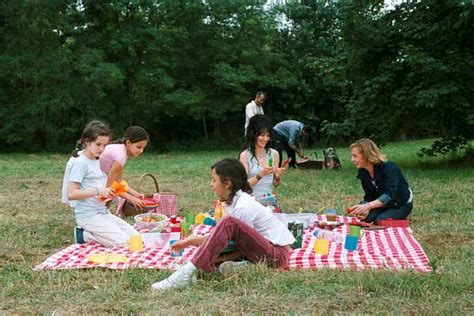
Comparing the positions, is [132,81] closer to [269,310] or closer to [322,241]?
[322,241]

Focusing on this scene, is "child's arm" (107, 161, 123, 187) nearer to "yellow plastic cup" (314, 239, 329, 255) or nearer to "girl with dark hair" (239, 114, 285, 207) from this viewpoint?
"girl with dark hair" (239, 114, 285, 207)

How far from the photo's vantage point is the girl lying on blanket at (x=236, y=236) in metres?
3.63

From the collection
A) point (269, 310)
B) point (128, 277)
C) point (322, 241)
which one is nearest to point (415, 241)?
point (322, 241)

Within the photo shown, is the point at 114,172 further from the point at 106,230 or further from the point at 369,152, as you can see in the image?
the point at 369,152

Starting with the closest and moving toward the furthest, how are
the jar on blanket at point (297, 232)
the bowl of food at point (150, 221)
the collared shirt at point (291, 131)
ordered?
the jar on blanket at point (297, 232), the bowl of food at point (150, 221), the collared shirt at point (291, 131)

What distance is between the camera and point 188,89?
21234mm

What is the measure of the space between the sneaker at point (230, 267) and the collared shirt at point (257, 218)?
12.0 inches

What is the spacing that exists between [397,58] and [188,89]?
37.7ft

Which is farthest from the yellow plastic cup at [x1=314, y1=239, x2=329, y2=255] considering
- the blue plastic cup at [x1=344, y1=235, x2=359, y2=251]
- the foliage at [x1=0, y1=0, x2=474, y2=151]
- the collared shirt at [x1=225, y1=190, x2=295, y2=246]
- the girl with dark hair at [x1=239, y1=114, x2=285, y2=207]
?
the foliage at [x1=0, y1=0, x2=474, y2=151]

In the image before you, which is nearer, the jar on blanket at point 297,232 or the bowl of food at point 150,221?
the jar on blanket at point 297,232

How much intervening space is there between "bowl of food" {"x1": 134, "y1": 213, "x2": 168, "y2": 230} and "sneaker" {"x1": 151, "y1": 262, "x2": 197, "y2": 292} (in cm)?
175

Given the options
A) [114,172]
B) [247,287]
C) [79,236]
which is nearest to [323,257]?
[247,287]

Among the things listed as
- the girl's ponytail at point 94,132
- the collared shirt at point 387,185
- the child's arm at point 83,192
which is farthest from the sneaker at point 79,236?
the collared shirt at point 387,185

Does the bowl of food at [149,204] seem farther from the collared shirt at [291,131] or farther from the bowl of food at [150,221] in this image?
the collared shirt at [291,131]
